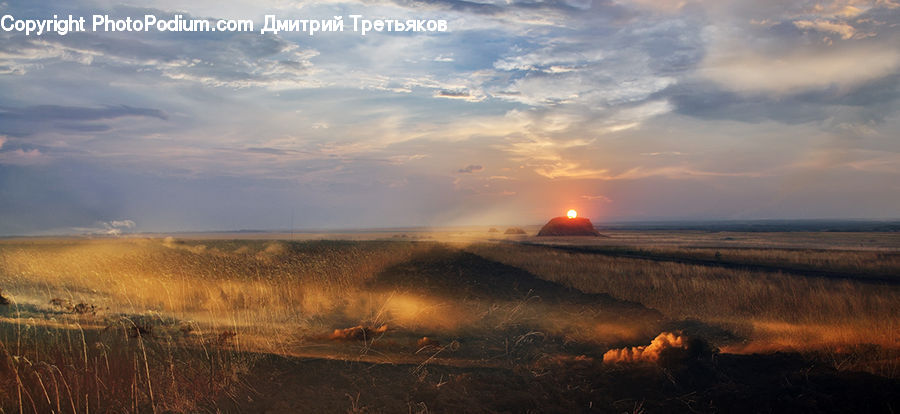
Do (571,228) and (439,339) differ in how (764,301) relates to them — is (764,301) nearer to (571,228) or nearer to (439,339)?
(439,339)

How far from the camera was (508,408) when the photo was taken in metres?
8.09

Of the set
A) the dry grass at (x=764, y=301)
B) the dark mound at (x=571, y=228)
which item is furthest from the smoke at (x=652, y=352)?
the dark mound at (x=571, y=228)

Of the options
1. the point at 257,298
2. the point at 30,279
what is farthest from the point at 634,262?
the point at 30,279

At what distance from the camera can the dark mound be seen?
81.8 m

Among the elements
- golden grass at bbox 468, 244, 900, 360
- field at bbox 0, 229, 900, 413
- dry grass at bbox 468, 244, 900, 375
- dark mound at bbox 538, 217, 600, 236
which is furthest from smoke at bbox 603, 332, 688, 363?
dark mound at bbox 538, 217, 600, 236

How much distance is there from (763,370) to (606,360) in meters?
2.51

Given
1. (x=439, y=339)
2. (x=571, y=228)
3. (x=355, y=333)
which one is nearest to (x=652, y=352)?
(x=439, y=339)

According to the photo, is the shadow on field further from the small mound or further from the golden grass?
the small mound

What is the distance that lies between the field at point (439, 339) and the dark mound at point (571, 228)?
5652cm

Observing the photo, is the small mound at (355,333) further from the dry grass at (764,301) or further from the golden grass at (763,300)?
the golden grass at (763,300)

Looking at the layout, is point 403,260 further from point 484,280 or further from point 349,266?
point 484,280

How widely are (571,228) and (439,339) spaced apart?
7196 centimetres

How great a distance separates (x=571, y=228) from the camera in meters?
83.0

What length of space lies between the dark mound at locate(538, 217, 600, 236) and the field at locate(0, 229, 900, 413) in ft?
185
